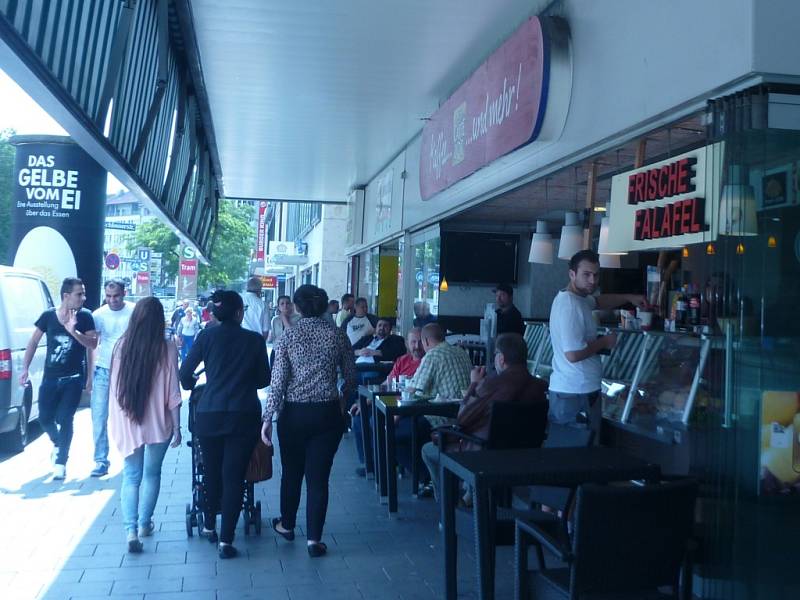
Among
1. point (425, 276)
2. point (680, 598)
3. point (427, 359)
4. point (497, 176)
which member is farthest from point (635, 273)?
point (680, 598)

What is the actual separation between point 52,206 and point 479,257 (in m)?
6.61

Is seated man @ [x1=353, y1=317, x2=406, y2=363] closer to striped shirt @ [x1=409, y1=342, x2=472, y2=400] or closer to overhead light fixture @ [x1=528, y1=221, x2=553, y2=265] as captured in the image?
overhead light fixture @ [x1=528, y1=221, x2=553, y2=265]

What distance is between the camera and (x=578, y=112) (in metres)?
6.01

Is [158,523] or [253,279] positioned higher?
[253,279]

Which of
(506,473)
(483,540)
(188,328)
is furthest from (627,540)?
(188,328)

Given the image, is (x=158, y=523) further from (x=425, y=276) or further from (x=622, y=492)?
(x=425, y=276)

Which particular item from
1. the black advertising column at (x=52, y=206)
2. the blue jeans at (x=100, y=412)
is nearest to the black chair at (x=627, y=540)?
the blue jeans at (x=100, y=412)

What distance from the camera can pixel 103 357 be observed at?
300 inches

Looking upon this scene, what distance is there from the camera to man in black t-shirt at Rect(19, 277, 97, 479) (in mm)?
7598

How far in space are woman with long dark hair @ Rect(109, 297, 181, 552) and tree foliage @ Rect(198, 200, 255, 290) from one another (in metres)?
35.7

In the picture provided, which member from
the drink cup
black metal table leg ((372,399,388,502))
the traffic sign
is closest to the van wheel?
black metal table leg ((372,399,388,502))

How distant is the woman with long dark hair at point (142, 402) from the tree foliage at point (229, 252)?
3569cm

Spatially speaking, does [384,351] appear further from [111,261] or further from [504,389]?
[111,261]

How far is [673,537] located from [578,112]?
3532mm
